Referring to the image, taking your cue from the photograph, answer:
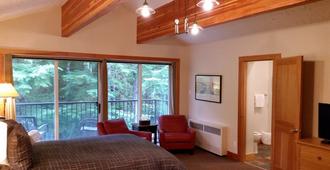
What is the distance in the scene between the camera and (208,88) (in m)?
6.23

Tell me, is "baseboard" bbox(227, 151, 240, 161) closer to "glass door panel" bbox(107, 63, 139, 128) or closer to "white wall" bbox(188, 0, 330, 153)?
"white wall" bbox(188, 0, 330, 153)

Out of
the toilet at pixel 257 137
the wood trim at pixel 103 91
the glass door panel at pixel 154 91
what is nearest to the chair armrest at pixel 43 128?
the wood trim at pixel 103 91

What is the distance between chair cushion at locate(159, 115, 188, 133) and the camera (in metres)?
6.14

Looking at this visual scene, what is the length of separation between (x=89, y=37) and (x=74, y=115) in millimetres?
1668

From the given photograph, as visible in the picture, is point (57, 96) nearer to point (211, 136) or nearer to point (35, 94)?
point (35, 94)

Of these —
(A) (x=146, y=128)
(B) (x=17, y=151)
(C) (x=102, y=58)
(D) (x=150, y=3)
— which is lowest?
(A) (x=146, y=128)

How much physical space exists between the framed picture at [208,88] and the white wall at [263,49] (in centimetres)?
11

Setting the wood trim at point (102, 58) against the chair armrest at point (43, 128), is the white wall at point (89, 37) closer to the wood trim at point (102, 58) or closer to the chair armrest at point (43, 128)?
the wood trim at point (102, 58)

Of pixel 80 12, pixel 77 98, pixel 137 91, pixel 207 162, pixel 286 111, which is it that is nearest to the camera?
pixel 80 12

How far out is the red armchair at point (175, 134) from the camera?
5715 millimetres

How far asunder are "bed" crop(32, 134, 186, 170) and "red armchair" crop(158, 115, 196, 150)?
2.10m

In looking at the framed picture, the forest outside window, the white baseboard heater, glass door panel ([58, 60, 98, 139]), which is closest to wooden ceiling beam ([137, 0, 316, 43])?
the forest outside window

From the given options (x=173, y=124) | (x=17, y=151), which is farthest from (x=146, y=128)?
(x=17, y=151)

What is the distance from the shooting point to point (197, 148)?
6.32 metres
